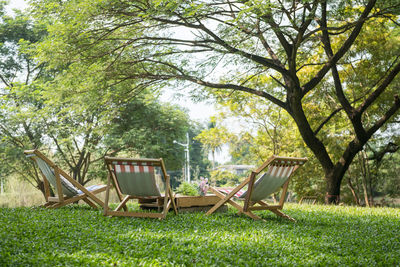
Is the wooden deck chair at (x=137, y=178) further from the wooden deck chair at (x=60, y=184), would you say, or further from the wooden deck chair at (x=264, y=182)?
Result: the wooden deck chair at (x=264, y=182)

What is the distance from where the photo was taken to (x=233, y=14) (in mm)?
9383

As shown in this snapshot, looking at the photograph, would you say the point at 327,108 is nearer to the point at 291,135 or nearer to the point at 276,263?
the point at 291,135

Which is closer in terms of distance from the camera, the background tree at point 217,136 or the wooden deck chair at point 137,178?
the wooden deck chair at point 137,178

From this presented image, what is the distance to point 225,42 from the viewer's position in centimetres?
909

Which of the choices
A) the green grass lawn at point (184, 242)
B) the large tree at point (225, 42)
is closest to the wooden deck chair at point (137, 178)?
the green grass lawn at point (184, 242)

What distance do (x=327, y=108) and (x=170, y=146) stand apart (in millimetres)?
8388

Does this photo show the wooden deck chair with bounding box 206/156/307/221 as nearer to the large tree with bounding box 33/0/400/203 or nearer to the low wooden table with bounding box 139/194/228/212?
the low wooden table with bounding box 139/194/228/212

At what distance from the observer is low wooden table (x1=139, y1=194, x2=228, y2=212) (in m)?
6.51

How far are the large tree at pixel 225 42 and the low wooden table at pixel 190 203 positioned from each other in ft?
10.8

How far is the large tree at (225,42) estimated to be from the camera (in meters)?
8.13

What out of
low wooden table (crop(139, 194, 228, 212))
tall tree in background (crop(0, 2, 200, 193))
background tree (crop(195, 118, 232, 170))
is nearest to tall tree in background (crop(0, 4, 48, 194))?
tall tree in background (crop(0, 2, 200, 193))

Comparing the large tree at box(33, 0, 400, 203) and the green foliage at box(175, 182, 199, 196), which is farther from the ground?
the large tree at box(33, 0, 400, 203)

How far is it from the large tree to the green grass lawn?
12.4 ft

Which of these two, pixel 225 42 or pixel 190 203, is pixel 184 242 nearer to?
pixel 190 203
